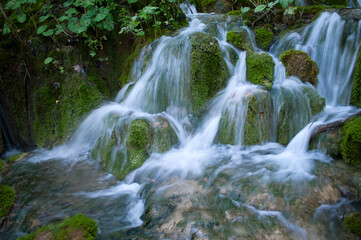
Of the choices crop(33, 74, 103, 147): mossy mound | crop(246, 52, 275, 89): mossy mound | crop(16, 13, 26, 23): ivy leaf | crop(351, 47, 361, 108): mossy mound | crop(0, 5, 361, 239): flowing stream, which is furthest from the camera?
crop(16, 13, 26, 23): ivy leaf

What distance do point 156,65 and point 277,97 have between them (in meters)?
2.99

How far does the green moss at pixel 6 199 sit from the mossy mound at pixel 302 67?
235 inches

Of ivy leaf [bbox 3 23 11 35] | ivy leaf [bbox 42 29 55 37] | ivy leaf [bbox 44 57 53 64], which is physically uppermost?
ivy leaf [bbox 3 23 11 35]

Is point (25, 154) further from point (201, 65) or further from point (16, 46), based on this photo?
point (201, 65)

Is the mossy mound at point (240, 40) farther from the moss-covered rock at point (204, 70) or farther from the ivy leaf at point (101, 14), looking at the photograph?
the ivy leaf at point (101, 14)

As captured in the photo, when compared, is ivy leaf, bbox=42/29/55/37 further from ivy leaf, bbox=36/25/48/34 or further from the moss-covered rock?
the moss-covered rock

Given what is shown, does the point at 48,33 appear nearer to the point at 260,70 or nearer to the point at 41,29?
the point at 41,29

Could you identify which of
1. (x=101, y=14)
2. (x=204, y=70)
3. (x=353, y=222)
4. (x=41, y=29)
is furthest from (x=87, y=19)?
(x=353, y=222)

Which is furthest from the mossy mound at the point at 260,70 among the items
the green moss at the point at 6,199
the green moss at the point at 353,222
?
the green moss at the point at 6,199

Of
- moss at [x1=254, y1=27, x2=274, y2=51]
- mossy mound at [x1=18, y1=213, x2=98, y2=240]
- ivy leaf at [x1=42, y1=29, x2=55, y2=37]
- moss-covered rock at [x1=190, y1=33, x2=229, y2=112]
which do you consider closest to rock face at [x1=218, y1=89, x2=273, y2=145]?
moss-covered rock at [x1=190, y1=33, x2=229, y2=112]

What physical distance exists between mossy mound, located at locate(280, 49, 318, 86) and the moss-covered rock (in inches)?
66.5

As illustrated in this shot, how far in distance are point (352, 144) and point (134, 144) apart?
3693 mm

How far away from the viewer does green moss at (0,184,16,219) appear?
3.44 metres

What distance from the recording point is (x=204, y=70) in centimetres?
529
